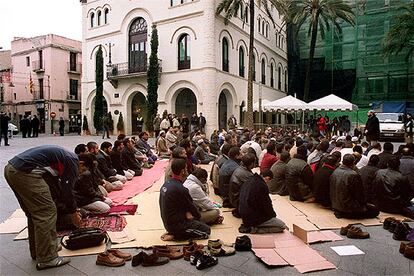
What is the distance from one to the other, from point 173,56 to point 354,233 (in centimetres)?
2281

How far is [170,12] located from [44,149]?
23.9 m

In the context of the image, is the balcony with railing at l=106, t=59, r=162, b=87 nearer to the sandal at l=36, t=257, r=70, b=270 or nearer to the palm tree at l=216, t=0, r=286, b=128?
the palm tree at l=216, t=0, r=286, b=128

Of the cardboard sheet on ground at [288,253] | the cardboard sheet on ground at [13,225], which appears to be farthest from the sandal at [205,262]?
the cardboard sheet on ground at [13,225]

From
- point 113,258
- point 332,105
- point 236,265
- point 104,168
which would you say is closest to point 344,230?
point 236,265

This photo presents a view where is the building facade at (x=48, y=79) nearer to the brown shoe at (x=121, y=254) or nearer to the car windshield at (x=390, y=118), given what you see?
the car windshield at (x=390, y=118)

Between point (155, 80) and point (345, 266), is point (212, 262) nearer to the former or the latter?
point (345, 266)

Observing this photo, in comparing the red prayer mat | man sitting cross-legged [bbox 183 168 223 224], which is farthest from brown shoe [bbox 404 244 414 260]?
the red prayer mat

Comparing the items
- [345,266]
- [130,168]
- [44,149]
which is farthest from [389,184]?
[130,168]

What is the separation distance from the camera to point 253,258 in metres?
4.69

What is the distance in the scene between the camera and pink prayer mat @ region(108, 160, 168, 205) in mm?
8188

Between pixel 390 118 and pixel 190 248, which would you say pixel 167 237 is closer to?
pixel 190 248

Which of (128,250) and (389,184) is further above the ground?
(389,184)

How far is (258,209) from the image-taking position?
5.70 metres

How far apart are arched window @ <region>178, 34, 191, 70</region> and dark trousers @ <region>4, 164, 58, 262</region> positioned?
22.2 metres
